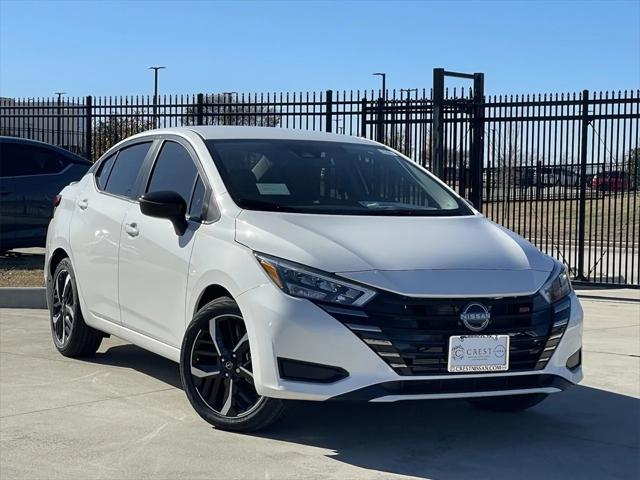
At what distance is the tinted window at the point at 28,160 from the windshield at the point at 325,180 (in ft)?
25.3

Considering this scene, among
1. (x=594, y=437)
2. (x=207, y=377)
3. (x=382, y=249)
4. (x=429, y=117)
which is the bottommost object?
(x=594, y=437)

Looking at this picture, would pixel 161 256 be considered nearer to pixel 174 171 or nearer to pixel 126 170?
pixel 174 171

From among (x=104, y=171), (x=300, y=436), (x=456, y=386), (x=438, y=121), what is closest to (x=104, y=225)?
(x=104, y=171)

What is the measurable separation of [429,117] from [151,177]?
8.82 meters

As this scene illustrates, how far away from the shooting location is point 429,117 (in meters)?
14.8

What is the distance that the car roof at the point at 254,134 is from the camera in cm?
633

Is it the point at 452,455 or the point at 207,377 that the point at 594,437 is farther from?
the point at 207,377

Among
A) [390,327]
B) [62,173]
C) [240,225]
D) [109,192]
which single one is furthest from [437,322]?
[62,173]

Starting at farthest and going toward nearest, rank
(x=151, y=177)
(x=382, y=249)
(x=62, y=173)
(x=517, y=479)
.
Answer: (x=62, y=173) < (x=151, y=177) < (x=382, y=249) < (x=517, y=479)

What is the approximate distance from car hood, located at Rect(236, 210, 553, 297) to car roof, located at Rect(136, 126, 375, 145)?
1.06 metres

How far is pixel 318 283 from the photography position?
4.82 meters

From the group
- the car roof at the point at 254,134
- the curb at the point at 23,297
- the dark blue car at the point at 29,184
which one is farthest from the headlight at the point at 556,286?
the dark blue car at the point at 29,184

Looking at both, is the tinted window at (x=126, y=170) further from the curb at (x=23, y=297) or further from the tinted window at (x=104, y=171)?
the curb at (x=23, y=297)

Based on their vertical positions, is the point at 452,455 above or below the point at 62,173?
below
